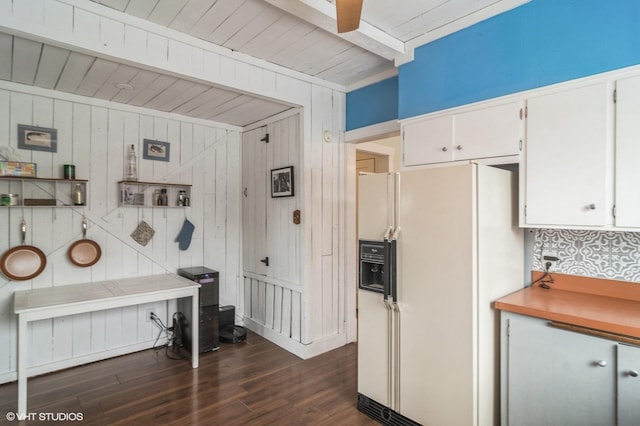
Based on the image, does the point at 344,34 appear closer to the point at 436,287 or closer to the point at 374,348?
the point at 436,287

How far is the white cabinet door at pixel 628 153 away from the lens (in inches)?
64.4

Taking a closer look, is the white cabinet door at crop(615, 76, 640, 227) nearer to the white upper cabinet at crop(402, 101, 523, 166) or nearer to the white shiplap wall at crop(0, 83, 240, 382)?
the white upper cabinet at crop(402, 101, 523, 166)

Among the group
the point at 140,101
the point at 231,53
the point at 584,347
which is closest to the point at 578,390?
the point at 584,347

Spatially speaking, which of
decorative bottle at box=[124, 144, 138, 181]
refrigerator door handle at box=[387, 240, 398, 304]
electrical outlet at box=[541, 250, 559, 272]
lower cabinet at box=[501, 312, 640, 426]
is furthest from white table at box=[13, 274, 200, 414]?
electrical outlet at box=[541, 250, 559, 272]

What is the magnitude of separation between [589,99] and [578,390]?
4.81ft

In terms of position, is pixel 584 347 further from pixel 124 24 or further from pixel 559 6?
pixel 124 24

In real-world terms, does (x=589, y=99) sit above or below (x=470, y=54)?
below

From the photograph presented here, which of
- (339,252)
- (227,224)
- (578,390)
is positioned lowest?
(578,390)

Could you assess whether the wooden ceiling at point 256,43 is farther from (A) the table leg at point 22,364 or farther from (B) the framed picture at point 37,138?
(A) the table leg at point 22,364

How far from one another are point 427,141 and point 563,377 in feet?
5.21

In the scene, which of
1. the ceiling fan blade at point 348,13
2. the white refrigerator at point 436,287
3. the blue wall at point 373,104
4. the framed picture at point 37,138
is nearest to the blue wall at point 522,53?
the blue wall at point 373,104

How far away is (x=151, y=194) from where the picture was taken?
3475 millimetres

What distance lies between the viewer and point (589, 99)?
1758 mm

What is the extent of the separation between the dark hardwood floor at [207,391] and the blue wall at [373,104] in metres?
2.30
